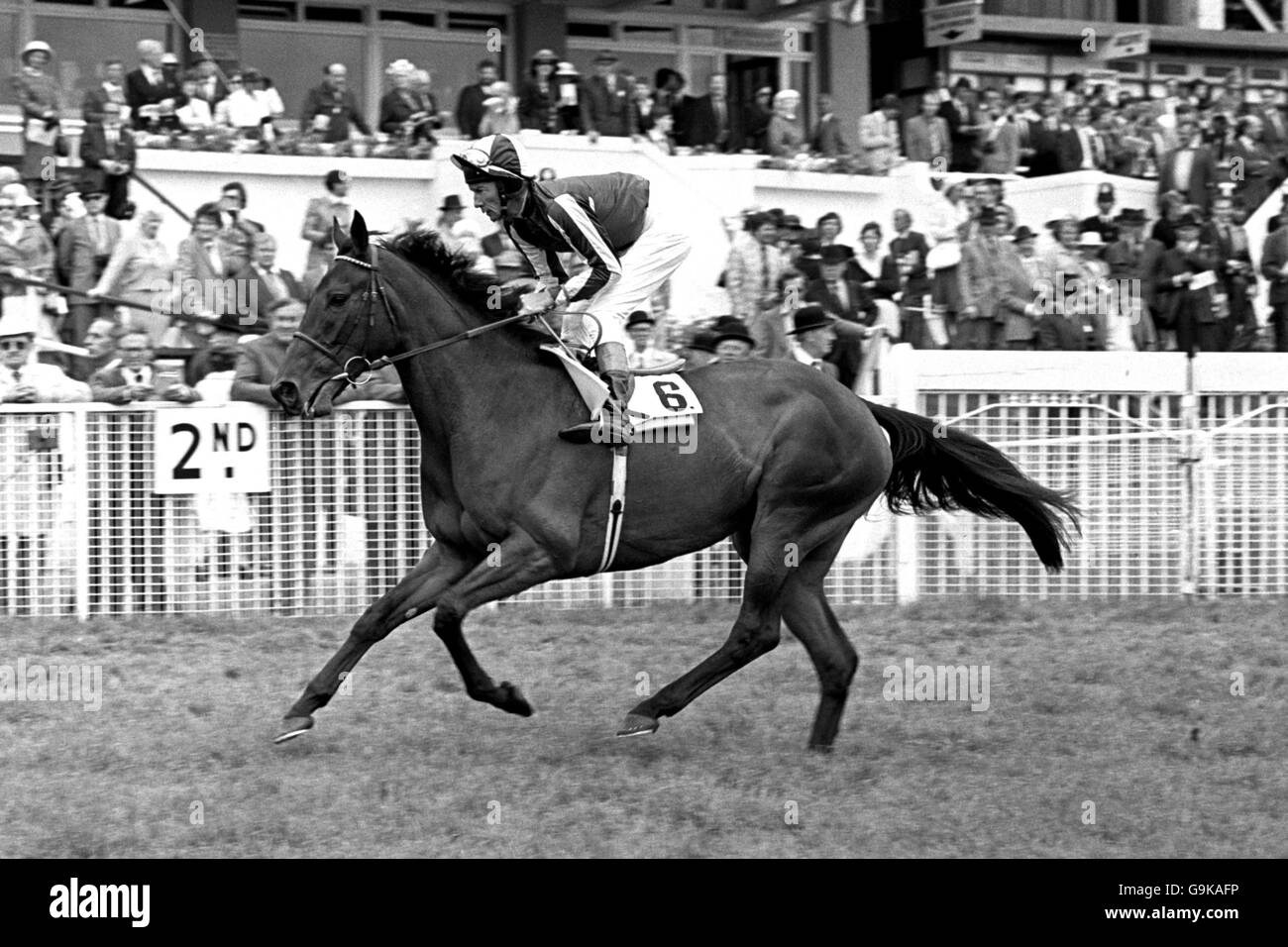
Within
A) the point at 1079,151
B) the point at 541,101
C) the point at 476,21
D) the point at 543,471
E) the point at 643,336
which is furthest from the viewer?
the point at 476,21

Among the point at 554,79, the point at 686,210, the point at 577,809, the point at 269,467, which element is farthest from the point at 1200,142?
the point at 577,809

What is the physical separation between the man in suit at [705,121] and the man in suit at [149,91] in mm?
4809

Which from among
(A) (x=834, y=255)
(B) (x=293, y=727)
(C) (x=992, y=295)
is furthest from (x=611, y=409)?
(C) (x=992, y=295)

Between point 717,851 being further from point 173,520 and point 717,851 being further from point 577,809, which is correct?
point 173,520

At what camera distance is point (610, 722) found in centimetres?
740

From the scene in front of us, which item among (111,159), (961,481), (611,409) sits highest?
(111,159)

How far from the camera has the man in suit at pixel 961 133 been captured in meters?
18.0

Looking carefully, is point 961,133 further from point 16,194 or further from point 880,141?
point 16,194

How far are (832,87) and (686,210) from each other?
7316mm

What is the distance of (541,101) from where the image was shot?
15.7 metres

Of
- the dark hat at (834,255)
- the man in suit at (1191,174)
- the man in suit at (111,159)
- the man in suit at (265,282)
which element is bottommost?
the man in suit at (265,282)

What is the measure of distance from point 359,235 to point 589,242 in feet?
2.71
